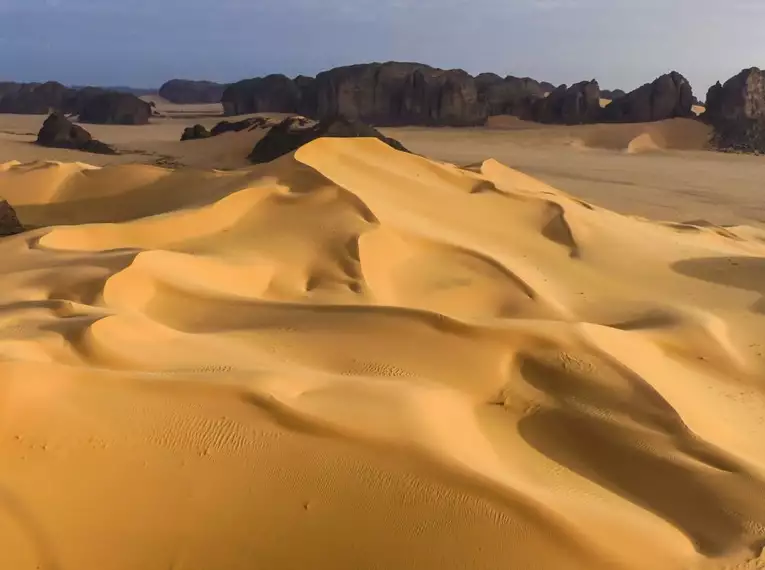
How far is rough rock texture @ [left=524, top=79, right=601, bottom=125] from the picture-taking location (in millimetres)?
28812

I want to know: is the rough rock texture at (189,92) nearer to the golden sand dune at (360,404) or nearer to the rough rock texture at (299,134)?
the rough rock texture at (299,134)

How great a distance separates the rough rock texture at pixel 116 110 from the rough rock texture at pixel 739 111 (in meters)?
22.2

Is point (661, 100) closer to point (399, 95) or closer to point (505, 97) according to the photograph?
point (505, 97)

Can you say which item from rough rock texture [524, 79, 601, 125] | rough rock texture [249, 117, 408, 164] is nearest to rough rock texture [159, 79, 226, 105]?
rough rock texture [524, 79, 601, 125]

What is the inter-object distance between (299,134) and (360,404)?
10.9 meters

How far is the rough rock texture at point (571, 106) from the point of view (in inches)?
1134

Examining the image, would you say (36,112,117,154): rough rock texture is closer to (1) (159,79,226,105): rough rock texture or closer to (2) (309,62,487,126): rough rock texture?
(2) (309,62,487,126): rough rock texture

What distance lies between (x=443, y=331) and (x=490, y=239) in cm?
247

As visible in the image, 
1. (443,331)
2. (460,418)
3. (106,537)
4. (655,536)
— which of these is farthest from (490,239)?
(106,537)

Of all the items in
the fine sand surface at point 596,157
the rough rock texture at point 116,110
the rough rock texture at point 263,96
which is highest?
the rough rock texture at point 263,96

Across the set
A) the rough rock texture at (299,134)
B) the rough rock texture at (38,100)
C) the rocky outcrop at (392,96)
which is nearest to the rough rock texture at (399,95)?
the rocky outcrop at (392,96)

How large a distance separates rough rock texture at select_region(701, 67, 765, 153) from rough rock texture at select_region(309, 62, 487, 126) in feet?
30.5

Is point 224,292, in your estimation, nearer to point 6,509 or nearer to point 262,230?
point 262,230

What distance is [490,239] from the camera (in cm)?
579
